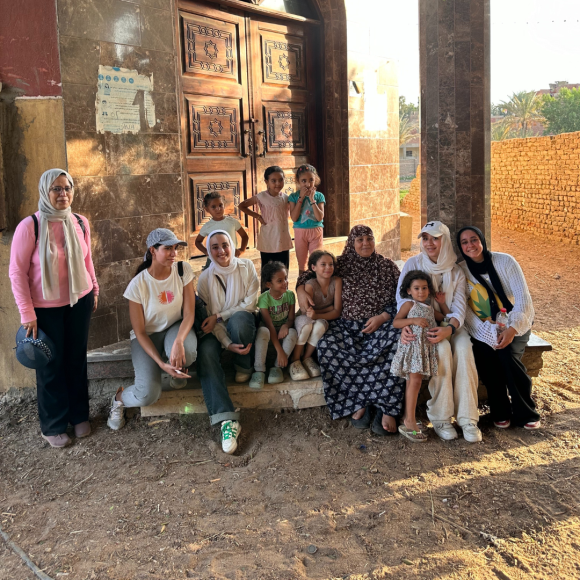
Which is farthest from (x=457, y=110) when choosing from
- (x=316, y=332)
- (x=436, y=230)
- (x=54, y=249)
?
(x=54, y=249)

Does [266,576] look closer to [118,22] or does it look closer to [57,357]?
[57,357]

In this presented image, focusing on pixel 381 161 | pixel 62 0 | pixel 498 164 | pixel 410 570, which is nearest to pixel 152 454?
pixel 410 570

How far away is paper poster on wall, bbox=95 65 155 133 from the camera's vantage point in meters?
4.51

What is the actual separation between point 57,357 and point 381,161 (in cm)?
504

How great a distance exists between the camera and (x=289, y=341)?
4129 mm

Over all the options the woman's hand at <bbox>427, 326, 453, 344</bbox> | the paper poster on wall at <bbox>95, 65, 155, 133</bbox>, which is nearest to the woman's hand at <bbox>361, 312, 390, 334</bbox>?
the woman's hand at <bbox>427, 326, 453, 344</bbox>

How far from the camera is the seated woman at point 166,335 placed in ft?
12.3

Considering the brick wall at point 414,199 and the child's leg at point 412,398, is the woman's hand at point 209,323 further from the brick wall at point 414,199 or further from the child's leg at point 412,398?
the brick wall at point 414,199

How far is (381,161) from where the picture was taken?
293 inches

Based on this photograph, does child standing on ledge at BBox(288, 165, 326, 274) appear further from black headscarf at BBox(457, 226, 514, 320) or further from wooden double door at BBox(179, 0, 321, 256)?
black headscarf at BBox(457, 226, 514, 320)

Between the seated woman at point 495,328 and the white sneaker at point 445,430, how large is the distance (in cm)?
37

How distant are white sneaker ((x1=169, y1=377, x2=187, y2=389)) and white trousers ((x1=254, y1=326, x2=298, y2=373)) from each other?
0.52 meters

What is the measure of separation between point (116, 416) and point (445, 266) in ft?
8.14

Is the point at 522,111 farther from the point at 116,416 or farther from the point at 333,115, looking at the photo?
the point at 116,416
